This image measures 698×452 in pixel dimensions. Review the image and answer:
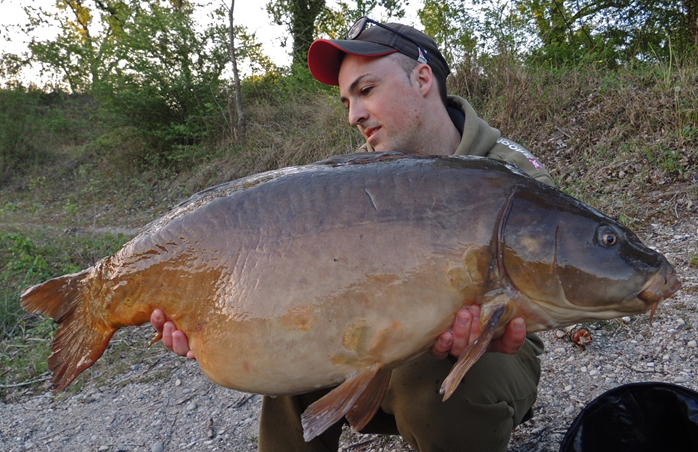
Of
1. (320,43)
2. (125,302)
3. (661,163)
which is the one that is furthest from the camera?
(661,163)

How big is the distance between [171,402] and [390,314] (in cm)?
206

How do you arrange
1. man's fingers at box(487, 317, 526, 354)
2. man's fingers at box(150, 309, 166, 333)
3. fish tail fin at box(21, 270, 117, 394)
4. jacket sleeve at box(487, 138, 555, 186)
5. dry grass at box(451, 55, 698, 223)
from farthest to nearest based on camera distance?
dry grass at box(451, 55, 698, 223) → jacket sleeve at box(487, 138, 555, 186) → fish tail fin at box(21, 270, 117, 394) → man's fingers at box(150, 309, 166, 333) → man's fingers at box(487, 317, 526, 354)

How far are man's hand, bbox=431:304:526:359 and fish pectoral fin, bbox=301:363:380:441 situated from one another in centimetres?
22

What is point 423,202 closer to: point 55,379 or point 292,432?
point 292,432

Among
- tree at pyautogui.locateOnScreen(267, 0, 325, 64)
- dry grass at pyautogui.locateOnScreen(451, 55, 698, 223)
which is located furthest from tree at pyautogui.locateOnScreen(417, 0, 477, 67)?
tree at pyautogui.locateOnScreen(267, 0, 325, 64)

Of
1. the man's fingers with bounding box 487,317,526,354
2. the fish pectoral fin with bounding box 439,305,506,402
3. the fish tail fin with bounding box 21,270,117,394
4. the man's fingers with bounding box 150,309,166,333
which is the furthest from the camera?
the fish tail fin with bounding box 21,270,117,394

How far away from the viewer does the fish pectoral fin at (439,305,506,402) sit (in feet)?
3.59

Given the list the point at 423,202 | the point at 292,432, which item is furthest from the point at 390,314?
the point at 292,432

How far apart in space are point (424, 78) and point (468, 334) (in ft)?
4.75

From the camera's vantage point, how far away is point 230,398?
8.36ft

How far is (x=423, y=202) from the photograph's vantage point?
3.97ft

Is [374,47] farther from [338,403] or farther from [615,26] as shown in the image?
[615,26]

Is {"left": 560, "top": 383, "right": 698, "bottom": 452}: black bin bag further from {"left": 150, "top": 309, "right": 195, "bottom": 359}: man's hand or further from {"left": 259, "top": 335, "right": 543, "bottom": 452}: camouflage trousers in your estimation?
{"left": 150, "top": 309, "right": 195, "bottom": 359}: man's hand

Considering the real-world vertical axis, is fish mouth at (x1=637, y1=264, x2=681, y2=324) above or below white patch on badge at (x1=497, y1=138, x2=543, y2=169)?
below
